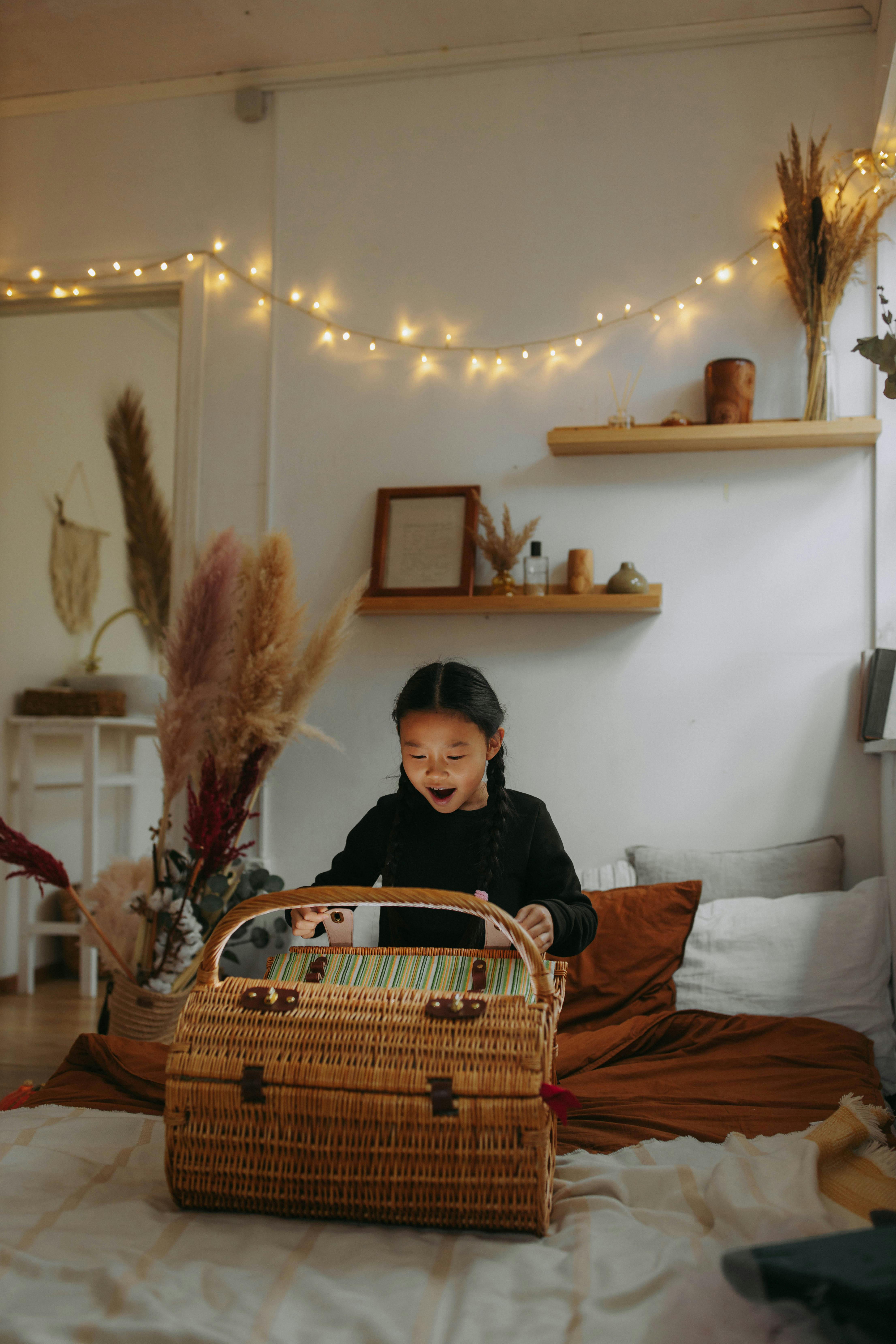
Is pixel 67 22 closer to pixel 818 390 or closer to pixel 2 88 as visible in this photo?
pixel 2 88

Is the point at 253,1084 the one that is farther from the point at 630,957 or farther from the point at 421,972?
the point at 630,957

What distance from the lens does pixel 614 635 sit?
2.66 meters

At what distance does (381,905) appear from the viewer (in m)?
1.17

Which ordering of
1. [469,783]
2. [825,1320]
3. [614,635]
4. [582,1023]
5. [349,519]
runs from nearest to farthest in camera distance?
[825,1320] → [469,783] → [582,1023] → [614,635] → [349,519]

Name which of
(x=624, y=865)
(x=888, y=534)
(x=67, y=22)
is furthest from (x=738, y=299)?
(x=67, y=22)

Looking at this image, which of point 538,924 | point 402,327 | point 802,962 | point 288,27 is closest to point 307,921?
point 538,924

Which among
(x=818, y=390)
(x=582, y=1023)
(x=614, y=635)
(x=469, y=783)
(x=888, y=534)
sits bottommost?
(x=582, y=1023)

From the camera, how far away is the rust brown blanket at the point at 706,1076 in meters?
1.50

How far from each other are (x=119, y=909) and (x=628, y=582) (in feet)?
4.94

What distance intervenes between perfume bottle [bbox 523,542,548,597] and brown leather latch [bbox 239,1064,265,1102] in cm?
170

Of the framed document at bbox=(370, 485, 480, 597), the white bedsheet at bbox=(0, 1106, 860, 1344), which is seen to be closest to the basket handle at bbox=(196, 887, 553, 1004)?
the white bedsheet at bbox=(0, 1106, 860, 1344)

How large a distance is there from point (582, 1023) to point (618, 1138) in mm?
645

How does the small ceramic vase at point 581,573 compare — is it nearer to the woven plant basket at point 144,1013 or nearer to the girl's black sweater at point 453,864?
the girl's black sweater at point 453,864

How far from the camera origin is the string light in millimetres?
2654
